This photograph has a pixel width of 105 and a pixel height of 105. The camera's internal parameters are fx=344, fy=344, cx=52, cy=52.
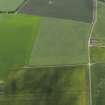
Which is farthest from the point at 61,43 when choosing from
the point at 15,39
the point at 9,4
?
the point at 9,4

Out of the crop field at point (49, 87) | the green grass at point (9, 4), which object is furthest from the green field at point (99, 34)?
the green grass at point (9, 4)

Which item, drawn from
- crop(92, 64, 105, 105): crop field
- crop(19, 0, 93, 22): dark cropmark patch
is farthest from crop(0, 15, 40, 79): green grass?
crop(92, 64, 105, 105): crop field

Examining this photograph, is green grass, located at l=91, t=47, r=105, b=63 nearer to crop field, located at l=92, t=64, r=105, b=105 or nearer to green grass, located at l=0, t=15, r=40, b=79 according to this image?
crop field, located at l=92, t=64, r=105, b=105

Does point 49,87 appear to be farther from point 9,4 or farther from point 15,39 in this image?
point 9,4

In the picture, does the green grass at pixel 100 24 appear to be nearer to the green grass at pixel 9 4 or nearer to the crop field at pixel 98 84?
the crop field at pixel 98 84

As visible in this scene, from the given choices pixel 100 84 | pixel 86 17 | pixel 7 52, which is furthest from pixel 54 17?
pixel 100 84
